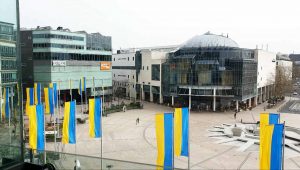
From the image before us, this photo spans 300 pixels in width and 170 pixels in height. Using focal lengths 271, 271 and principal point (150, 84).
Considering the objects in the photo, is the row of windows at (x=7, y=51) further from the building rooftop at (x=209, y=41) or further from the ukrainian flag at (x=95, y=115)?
the building rooftop at (x=209, y=41)

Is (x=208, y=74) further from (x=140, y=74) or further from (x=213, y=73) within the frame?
(x=140, y=74)

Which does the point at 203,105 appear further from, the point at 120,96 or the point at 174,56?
the point at 120,96

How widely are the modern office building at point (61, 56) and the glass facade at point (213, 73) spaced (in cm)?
1905

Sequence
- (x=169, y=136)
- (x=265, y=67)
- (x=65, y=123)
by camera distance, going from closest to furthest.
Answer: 1. (x=169, y=136)
2. (x=65, y=123)
3. (x=265, y=67)

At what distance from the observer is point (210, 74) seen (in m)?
56.7

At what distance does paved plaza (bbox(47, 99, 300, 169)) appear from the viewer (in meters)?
26.5

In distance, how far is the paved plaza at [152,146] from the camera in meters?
26.5

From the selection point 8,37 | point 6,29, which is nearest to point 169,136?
point 8,37

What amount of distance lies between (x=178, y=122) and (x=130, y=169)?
1185cm

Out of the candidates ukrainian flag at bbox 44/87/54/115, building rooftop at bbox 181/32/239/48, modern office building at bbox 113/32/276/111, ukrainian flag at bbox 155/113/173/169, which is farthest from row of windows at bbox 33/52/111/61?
ukrainian flag at bbox 155/113/173/169

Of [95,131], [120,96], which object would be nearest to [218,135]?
[95,131]

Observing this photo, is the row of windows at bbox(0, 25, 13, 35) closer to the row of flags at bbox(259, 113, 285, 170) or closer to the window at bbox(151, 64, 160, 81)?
the row of flags at bbox(259, 113, 285, 170)

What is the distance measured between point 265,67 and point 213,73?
2219 cm

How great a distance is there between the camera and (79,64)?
62438mm
